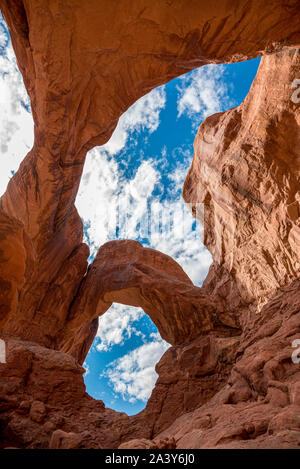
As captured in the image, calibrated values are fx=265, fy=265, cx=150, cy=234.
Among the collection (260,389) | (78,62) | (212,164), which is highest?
(78,62)

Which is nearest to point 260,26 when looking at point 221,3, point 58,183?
point 221,3

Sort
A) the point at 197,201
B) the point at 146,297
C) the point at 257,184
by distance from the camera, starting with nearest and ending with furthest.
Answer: the point at 257,184 < the point at 197,201 < the point at 146,297

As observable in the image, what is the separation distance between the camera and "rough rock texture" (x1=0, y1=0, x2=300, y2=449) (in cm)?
509

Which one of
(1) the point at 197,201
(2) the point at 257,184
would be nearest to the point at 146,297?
(1) the point at 197,201

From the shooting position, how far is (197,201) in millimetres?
12156

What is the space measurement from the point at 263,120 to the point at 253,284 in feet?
18.2

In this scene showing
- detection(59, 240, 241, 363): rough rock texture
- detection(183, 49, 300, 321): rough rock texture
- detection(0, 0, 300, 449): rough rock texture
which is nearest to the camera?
detection(0, 0, 300, 449): rough rock texture

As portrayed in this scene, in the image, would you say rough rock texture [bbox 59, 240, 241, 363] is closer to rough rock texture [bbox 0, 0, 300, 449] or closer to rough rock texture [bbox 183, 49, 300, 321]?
rough rock texture [bbox 0, 0, 300, 449]

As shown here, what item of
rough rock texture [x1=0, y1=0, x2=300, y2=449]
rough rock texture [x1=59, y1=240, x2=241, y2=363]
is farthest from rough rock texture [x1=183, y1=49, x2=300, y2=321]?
rough rock texture [x1=59, y1=240, x2=241, y2=363]

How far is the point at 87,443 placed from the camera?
16.9ft

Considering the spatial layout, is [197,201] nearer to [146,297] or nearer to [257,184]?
[257,184]

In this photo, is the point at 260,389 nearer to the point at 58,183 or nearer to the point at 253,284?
the point at 253,284

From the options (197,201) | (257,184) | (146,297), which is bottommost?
(146,297)

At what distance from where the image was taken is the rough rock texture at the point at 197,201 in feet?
16.7
